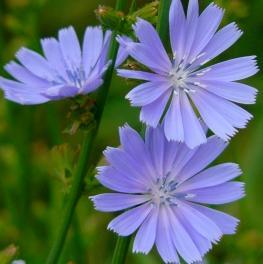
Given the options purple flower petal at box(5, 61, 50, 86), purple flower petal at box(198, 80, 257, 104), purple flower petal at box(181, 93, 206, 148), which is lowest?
purple flower petal at box(181, 93, 206, 148)

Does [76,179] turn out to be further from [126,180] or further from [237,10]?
[237,10]

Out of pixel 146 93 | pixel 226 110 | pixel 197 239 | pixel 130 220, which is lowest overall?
pixel 197 239

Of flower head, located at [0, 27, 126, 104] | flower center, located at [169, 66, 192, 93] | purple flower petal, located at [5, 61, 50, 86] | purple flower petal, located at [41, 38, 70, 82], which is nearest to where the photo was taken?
flower center, located at [169, 66, 192, 93]

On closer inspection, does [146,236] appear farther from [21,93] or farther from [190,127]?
[21,93]

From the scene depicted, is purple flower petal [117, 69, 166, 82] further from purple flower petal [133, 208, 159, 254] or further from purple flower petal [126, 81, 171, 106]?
purple flower petal [133, 208, 159, 254]

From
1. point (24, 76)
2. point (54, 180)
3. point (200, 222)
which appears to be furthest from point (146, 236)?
point (54, 180)

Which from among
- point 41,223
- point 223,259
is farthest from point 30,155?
point 223,259

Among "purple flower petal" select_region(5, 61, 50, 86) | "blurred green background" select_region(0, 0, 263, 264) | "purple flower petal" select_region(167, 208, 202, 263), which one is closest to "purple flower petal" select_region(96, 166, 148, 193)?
"purple flower petal" select_region(167, 208, 202, 263)
